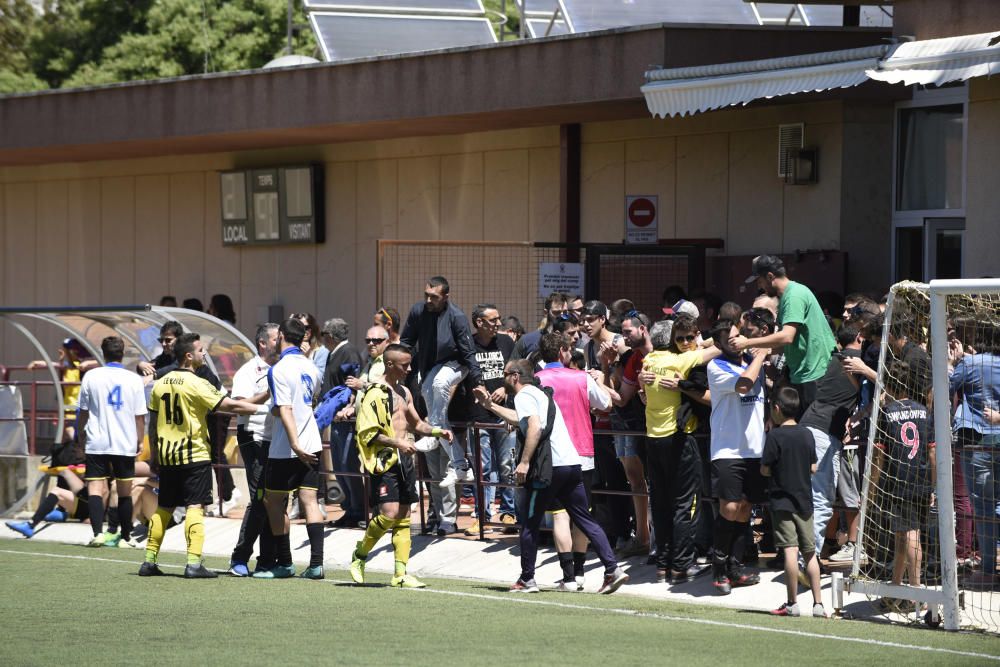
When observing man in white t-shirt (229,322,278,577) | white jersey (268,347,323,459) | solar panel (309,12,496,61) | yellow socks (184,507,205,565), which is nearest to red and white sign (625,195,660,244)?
solar panel (309,12,496,61)

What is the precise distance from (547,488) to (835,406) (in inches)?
86.7

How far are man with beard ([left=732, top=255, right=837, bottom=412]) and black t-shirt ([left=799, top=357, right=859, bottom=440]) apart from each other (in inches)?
6.7

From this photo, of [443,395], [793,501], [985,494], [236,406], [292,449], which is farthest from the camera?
[443,395]

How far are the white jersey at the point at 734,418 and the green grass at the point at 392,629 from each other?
117 cm

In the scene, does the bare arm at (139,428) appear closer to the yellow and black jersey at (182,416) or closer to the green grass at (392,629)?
the yellow and black jersey at (182,416)

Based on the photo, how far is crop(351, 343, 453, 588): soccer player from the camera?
11273mm

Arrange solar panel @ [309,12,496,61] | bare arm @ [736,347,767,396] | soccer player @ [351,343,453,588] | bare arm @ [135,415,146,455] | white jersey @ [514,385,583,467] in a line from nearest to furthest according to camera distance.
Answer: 1. bare arm @ [736,347,767,396]
2. white jersey @ [514,385,583,467]
3. soccer player @ [351,343,453,588]
4. bare arm @ [135,415,146,455]
5. solar panel @ [309,12,496,61]

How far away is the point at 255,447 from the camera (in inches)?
545

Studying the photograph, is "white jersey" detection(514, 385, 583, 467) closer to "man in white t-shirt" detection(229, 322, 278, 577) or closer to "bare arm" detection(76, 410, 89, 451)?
"man in white t-shirt" detection(229, 322, 278, 577)

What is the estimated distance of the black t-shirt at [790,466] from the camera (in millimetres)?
10047

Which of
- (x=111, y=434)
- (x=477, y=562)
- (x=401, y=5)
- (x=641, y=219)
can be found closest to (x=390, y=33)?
(x=401, y=5)

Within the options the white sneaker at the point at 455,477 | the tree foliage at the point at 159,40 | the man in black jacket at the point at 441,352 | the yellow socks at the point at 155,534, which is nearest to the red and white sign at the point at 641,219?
the man in black jacket at the point at 441,352

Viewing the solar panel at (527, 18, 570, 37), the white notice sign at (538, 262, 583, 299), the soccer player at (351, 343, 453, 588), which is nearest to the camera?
the soccer player at (351, 343, 453, 588)

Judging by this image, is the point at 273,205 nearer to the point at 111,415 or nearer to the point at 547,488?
the point at 111,415
